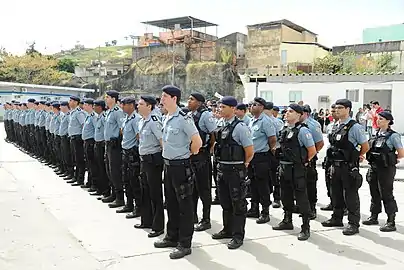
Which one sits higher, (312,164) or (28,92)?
(28,92)

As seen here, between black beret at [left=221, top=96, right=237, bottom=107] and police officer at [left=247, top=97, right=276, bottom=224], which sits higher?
black beret at [left=221, top=96, right=237, bottom=107]

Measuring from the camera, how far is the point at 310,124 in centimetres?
619

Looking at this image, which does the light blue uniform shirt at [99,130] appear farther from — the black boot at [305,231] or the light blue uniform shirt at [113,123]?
the black boot at [305,231]

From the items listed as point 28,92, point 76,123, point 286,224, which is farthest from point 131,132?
point 28,92

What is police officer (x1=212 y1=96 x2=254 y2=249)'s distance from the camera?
486cm

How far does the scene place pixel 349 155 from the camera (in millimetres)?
5383

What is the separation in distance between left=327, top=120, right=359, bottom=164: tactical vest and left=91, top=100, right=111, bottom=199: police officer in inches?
156

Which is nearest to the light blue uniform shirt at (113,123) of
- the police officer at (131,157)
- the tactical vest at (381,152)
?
the police officer at (131,157)

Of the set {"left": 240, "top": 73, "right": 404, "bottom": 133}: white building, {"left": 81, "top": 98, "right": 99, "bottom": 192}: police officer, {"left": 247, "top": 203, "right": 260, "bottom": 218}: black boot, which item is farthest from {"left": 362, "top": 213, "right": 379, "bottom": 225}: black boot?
{"left": 240, "top": 73, "right": 404, "bottom": 133}: white building

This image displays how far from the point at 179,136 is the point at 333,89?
20.4 meters

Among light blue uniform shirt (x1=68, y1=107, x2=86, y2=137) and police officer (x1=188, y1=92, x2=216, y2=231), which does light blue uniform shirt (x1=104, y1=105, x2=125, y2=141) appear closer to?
police officer (x1=188, y1=92, x2=216, y2=231)

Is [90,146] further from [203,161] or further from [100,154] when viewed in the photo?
[203,161]

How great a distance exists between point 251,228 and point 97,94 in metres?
38.8

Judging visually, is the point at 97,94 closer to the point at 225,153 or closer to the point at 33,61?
the point at 33,61
